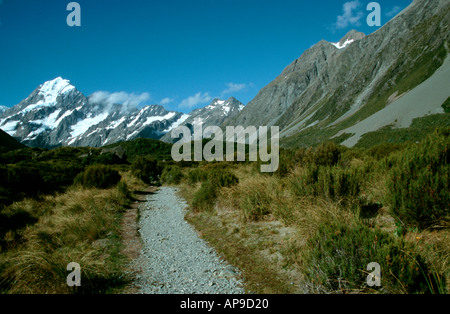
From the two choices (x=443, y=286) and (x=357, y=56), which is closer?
(x=443, y=286)

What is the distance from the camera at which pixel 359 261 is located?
335cm

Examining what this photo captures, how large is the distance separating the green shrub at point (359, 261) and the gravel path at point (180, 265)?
1.29 metres

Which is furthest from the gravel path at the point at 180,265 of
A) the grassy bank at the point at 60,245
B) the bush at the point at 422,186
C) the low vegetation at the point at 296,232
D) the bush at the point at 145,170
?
the bush at the point at 145,170

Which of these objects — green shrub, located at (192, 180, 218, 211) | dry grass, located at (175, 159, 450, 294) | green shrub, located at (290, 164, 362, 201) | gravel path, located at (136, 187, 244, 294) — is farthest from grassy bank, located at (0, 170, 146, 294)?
green shrub, located at (290, 164, 362, 201)

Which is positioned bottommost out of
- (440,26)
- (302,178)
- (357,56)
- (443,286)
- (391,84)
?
(443,286)

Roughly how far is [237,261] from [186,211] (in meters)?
5.70

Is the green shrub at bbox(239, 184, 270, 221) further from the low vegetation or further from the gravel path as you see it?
the gravel path

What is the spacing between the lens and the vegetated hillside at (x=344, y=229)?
319 centimetres

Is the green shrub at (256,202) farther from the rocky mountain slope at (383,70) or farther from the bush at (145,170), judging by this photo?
the rocky mountain slope at (383,70)

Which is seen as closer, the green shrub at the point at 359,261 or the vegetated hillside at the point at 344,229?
the green shrub at the point at 359,261

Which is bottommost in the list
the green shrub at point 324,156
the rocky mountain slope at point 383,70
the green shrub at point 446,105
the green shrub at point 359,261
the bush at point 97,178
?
the green shrub at point 359,261

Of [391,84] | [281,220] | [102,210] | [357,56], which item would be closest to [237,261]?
[281,220]
